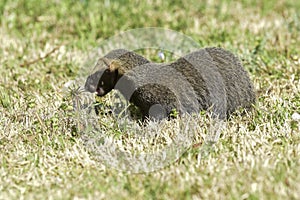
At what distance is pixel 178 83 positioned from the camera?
4.36 meters

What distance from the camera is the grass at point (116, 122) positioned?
3.31 metres

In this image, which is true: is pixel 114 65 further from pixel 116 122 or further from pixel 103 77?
pixel 116 122

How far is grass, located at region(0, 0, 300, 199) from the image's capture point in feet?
10.9

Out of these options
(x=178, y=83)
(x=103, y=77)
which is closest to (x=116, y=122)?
(x=103, y=77)

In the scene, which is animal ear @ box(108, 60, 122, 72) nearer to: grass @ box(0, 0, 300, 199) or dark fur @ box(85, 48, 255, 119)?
dark fur @ box(85, 48, 255, 119)

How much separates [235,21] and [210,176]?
12.8ft

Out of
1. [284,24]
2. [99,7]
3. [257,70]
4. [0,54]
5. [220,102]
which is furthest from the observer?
[99,7]

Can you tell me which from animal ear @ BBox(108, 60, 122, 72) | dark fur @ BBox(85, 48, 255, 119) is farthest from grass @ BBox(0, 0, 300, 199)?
animal ear @ BBox(108, 60, 122, 72)

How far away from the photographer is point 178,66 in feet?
14.7

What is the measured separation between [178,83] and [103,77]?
0.56 meters

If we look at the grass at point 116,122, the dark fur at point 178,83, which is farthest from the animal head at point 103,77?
the grass at point 116,122

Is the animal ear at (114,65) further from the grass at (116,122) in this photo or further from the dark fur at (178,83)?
the grass at (116,122)

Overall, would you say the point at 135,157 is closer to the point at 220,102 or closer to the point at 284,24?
the point at 220,102

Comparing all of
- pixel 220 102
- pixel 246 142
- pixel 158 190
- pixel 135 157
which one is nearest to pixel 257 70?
pixel 220 102
